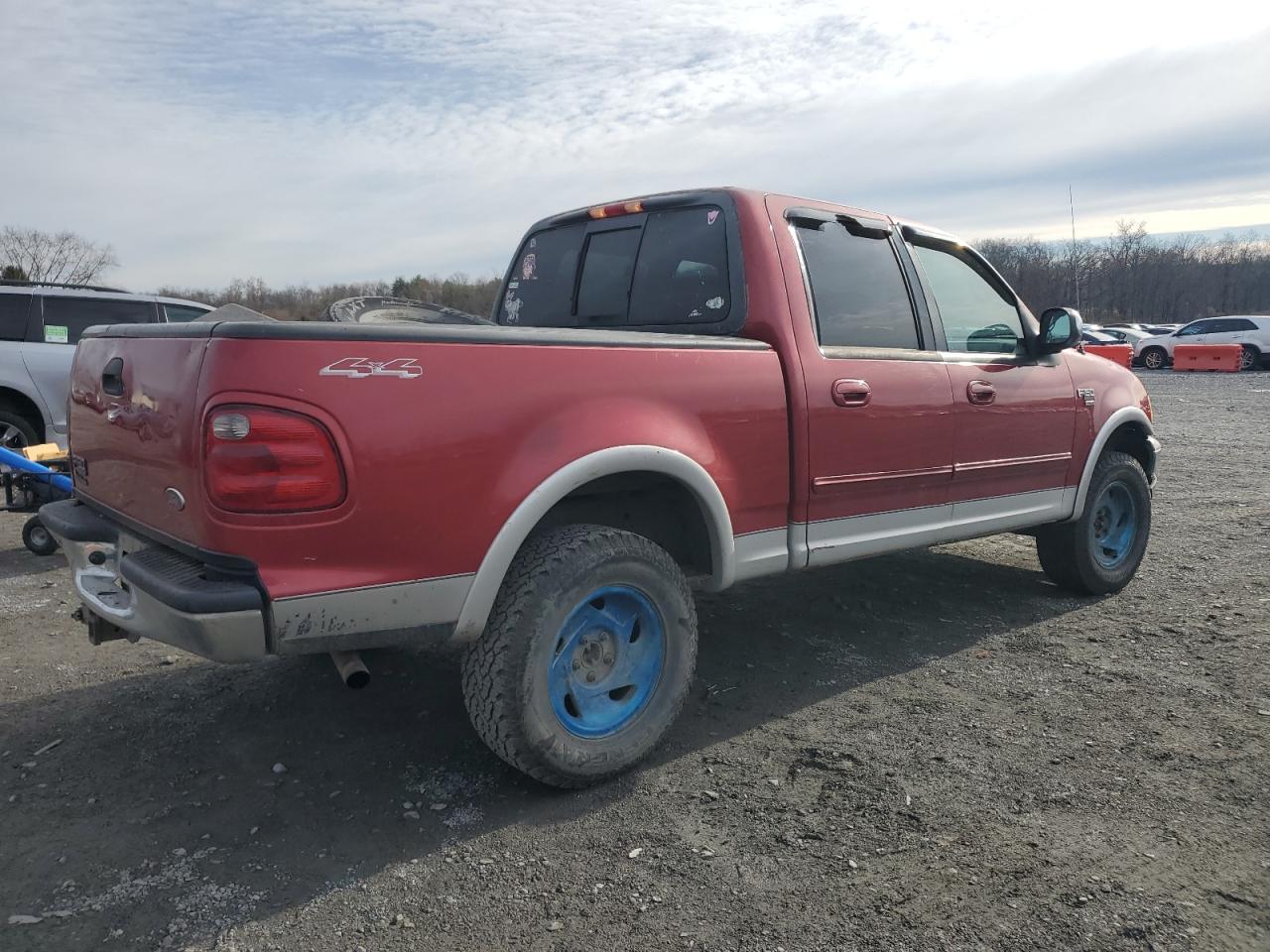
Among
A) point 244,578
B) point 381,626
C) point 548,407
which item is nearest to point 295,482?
point 244,578

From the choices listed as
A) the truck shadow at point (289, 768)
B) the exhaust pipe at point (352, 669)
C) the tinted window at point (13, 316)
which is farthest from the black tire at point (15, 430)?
the exhaust pipe at point (352, 669)

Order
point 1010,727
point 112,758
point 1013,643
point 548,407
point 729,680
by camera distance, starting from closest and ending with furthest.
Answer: point 548,407
point 112,758
point 1010,727
point 729,680
point 1013,643

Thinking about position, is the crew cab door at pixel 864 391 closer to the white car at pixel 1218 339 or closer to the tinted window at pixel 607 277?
the tinted window at pixel 607 277

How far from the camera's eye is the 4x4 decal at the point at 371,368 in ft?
8.14

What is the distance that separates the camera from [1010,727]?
3.58m

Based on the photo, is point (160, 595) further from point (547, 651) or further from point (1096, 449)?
point (1096, 449)

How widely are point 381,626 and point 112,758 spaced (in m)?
1.47

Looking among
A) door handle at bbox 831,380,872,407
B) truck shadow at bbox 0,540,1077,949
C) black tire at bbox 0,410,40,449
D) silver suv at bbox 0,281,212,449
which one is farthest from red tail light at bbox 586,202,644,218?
black tire at bbox 0,410,40,449

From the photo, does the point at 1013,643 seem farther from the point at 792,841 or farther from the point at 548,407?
the point at 548,407

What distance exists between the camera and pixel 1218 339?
27.9 meters

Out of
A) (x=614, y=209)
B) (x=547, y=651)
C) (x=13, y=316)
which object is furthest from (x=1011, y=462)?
(x=13, y=316)

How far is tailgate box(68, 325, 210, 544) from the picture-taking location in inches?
99.0

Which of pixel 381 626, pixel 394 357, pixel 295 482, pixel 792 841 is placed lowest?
pixel 792 841

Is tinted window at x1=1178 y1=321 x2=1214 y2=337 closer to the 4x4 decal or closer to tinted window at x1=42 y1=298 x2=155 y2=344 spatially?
tinted window at x1=42 y1=298 x2=155 y2=344
